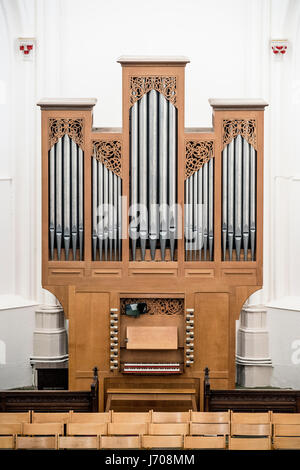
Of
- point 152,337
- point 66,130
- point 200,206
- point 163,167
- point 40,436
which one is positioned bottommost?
point 40,436

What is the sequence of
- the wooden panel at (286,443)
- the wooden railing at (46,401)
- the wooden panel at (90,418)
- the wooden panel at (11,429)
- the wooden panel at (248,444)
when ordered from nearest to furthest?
the wooden panel at (248,444)
the wooden panel at (286,443)
the wooden panel at (11,429)
the wooden panel at (90,418)
the wooden railing at (46,401)

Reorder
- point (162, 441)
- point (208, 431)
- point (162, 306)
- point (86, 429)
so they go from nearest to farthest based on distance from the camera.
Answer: point (162, 441) → point (86, 429) → point (208, 431) → point (162, 306)

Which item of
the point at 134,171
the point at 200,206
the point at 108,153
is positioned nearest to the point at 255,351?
the point at 200,206

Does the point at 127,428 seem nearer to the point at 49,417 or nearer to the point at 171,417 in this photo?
the point at 171,417

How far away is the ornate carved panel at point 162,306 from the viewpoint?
1018 cm

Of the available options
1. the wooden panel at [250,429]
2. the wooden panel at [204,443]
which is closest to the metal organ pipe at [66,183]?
the wooden panel at [204,443]

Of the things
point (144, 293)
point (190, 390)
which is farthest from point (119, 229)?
point (190, 390)

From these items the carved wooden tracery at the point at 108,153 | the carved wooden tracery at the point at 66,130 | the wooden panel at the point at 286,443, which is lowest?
the wooden panel at the point at 286,443

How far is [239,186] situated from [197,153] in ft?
2.67

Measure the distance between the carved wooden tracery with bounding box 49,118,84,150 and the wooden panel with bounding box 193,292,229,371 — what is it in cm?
302

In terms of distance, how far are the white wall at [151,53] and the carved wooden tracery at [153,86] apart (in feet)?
6.50

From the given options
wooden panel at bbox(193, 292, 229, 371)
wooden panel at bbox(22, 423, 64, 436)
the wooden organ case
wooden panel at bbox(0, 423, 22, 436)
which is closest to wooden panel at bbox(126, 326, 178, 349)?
the wooden organ case

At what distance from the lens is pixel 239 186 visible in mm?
9961

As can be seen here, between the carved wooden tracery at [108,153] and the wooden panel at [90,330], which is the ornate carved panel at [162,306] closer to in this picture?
the wooden panel at [90,330]
